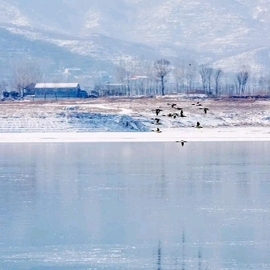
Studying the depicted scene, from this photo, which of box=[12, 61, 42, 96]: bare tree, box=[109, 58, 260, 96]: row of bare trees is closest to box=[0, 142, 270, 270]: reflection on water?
box=[12, 61, 42, 96]: bare tree

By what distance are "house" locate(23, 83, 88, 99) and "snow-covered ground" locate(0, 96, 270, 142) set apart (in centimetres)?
3413

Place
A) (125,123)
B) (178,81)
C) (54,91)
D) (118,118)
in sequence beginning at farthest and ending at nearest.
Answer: (178,81), (54,91), (118,118), (125,123)

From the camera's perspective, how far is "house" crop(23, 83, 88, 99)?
401 ft

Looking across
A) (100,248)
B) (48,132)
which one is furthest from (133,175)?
(48,132)

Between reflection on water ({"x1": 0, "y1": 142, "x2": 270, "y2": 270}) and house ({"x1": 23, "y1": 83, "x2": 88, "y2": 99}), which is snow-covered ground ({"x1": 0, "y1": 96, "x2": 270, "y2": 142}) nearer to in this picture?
reflection on water ({"x1": 0, "y1": 142, "x2": 270, "y2": 270})

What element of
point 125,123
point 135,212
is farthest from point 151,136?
point 135,212

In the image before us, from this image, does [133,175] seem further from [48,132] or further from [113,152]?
[48,132]

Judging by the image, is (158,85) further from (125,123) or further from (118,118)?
(125,123)

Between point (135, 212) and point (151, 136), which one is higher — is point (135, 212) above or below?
above

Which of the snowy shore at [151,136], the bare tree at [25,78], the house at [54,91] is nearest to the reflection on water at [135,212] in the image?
the snowy shore at [151,136]

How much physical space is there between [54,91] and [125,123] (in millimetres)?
50544

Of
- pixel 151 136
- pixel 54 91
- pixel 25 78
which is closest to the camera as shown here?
pixel 151 136

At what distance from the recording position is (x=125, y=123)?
76375mm

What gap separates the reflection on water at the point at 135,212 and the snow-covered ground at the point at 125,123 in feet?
54.6
